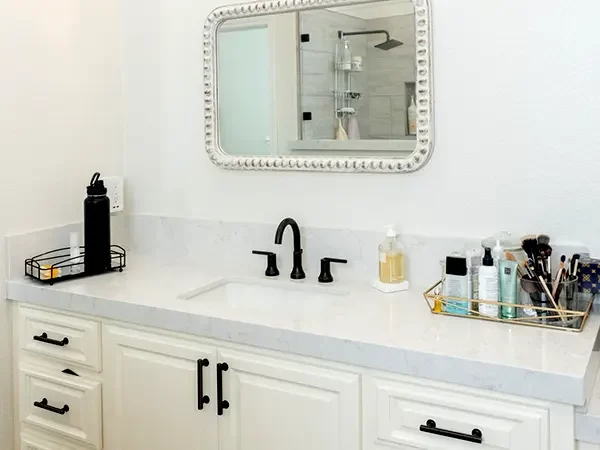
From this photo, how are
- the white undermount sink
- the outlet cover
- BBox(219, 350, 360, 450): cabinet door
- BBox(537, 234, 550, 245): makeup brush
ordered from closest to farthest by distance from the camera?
BBox(219, 350, 360, 450): cabinet door
BBox(537, 234, 550, 245): makeup brush
the white undermount sink
the outlet cover

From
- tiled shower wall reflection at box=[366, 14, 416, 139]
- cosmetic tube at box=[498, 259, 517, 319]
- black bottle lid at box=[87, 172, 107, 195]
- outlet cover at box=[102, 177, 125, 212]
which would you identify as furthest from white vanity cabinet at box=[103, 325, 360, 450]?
tiled shower wall reflection at box=[366, 14, 416, 139]

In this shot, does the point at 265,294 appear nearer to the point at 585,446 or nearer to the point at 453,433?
the point at 453,433

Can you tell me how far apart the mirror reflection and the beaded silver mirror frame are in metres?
0.02

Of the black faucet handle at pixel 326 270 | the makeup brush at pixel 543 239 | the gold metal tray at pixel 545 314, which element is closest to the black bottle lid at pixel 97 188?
the black faucet handle at pixel 326 270

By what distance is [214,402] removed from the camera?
1.70 meters

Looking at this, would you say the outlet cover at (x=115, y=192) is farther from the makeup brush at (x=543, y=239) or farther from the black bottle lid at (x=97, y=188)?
the makeup brush at (x=543, y=239)

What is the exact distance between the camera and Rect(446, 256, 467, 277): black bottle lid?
5.48ft

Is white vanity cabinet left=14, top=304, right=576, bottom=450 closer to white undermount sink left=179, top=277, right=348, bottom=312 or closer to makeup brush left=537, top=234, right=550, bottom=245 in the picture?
white undermount sink left=179, top=277, right=348, bottom=312

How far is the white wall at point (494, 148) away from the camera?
171cm

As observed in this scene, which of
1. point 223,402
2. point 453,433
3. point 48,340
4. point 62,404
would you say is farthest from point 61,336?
point 453,433

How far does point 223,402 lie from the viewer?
1.68 metres

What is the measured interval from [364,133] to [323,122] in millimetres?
141

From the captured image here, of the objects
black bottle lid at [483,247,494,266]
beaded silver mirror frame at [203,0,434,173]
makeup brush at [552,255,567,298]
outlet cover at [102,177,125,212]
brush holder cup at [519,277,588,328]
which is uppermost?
beaded silver mirror frame at [203,0,434,173]

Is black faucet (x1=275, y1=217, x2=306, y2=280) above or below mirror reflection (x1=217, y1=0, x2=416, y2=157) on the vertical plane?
below
